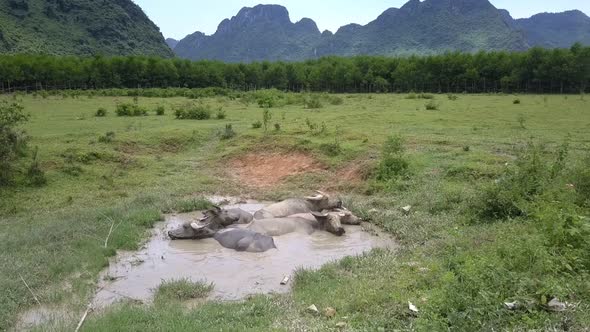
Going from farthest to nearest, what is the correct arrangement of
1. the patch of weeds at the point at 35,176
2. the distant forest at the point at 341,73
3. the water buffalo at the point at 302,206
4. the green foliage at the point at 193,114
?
the distant forest at the point at 341,73 < the green foliage at the point at 193,114 < the patch of weeds at the point at 35,176 < the water buffalo at the point at 302,206

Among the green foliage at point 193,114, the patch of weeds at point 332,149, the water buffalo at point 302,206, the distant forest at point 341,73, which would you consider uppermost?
the distant forest at point 341,73

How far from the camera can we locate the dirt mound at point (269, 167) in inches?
624

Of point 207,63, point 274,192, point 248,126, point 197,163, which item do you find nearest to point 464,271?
point 274,192

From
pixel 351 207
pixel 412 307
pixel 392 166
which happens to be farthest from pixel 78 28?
pixel 412 307

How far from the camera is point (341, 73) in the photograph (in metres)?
64.2

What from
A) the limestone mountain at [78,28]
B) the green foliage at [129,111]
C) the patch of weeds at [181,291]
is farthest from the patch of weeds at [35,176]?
the limestone mountain at [78,28]

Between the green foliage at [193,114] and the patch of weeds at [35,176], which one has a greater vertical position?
the green foliage at [193,114]

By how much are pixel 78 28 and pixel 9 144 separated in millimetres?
111021

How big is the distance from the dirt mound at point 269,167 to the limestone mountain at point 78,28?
77.5 m

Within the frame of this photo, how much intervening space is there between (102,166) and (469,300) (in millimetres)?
13459

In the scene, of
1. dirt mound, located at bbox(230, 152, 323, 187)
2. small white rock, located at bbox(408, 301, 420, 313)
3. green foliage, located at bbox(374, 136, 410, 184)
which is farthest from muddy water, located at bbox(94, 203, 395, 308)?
dirt mound, located at bbox(230, 152, 323, 187)

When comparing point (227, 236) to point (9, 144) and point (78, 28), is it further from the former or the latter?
point (78, 28)

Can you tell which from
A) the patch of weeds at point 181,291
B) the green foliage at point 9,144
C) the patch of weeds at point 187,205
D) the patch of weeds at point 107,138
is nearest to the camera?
the patch of weeds at point 181,291

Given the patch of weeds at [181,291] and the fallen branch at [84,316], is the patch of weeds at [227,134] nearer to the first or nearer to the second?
the patch of weeds at [181,291]
